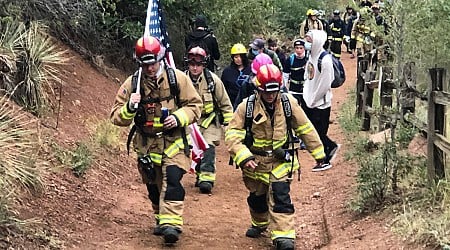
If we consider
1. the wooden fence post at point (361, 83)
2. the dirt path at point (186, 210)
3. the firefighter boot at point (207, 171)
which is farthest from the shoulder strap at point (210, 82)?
the wooden fence post at point (361, 83)

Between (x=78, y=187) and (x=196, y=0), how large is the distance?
25.9ft

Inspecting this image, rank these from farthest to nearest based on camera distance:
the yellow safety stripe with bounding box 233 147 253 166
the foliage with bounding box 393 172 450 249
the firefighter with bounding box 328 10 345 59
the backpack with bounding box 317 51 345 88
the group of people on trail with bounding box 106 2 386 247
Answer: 1. the firefighter with bounding box 328 10 345 59
2. the backpack with bounding box 317 51 345 88
3. the group of people on trail with bounding box 106 2 386 247
4. the yellow safety stripe with bounding box 233 147 253 166
5. the foliage with bounding box 393 172 450 249

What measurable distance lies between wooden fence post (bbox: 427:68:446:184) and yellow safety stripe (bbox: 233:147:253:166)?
5.91ft

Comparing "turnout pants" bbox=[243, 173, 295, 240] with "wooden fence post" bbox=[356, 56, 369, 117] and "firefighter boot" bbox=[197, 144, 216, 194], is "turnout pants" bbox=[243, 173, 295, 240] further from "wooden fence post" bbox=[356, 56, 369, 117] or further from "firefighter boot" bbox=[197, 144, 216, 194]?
"wooden fence post" bbox=[356, 56, 369, 117]

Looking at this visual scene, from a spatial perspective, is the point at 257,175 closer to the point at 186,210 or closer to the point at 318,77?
the point at 186,210

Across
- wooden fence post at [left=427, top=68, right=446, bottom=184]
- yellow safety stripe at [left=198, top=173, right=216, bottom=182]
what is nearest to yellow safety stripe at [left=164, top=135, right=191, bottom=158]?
wooden fence post at [left=427, top=68, right=446, bottom=184]

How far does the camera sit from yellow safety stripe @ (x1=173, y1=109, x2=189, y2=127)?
7.46m

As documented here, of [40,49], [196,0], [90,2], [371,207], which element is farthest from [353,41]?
[371,207]

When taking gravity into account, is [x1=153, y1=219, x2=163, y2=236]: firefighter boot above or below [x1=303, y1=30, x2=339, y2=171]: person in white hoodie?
below

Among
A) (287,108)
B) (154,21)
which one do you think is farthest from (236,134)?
(154,21)

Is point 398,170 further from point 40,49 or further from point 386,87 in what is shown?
point 40,49

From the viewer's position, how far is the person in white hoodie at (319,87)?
Answer: 10953 millimetres

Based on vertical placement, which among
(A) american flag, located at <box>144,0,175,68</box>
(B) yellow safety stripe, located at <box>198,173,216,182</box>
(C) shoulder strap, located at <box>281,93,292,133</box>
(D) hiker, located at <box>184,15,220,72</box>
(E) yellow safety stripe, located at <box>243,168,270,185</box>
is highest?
(A) american flag, located at <box>144,0,175,68</box>

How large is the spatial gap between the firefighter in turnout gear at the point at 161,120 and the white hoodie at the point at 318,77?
3588 mm
